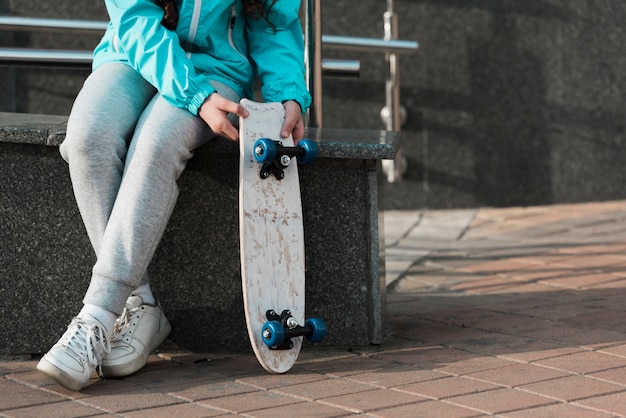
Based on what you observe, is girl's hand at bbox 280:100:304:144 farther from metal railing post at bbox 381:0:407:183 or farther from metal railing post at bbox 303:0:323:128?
metal railing post at bbox 381:0:407:183

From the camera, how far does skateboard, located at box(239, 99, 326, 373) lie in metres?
2.74

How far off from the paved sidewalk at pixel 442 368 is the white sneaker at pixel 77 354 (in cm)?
5

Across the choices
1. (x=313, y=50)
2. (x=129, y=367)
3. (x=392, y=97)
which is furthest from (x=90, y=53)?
(x=392, y=97)

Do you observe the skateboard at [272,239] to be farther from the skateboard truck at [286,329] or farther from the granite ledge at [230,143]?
the granite ledge at [230,143]

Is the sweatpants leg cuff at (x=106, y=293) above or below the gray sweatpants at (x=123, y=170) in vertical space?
below

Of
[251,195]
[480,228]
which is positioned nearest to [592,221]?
[480,228]

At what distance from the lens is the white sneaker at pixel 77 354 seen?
257cm

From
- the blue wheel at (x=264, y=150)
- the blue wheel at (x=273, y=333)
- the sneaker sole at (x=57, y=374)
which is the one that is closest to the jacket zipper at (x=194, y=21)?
the blue wheel at (x=264, y=150)

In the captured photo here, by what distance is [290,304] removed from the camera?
9.25 feet

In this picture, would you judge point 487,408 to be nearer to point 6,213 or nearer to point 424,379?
point 424,379

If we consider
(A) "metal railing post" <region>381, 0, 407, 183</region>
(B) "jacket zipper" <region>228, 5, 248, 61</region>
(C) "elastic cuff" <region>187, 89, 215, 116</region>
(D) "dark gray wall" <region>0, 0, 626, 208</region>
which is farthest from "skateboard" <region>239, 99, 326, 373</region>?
(D) "dark gray wall" <region>0, 0, 626, 208</region>

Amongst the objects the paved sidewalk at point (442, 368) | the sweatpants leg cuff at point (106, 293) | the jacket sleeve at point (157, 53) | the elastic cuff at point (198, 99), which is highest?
the jacket sleeve at point (157, 53)

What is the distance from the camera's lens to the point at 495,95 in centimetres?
614

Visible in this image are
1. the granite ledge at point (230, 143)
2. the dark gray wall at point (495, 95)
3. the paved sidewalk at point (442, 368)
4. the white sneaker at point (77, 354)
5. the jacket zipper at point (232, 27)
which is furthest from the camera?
the dark gray wall at point (495, 95)
